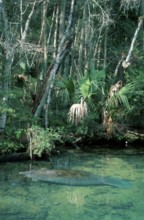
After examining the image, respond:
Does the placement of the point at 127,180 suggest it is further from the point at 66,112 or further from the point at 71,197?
the point at 66,112

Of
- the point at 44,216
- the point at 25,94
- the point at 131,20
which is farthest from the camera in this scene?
the point at 131,20

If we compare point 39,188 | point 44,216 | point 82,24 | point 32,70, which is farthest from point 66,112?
point 44,216

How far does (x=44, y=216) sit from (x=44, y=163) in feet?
14.7

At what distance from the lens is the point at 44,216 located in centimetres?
727

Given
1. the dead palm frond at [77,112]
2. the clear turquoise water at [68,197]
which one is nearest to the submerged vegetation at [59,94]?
the dead palm frond at [77,112]

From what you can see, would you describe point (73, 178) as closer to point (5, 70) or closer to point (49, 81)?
point (5, 70)

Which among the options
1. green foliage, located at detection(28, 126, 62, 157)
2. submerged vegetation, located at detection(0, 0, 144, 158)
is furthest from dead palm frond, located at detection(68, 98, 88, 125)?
green foliage, located at detection(28, 126, 62, 157)

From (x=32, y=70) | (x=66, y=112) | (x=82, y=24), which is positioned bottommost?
(x=66, y=112)

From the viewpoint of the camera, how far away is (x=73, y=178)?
380 inches

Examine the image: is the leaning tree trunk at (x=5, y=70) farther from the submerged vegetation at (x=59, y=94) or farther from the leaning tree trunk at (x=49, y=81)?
the leaning tree trunk at (x=49, y=81)

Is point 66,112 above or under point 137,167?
above

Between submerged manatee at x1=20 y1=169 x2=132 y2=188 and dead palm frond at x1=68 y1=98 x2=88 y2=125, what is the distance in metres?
2.76

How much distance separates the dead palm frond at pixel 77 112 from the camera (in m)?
12.6

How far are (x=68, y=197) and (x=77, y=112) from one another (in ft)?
14.8
